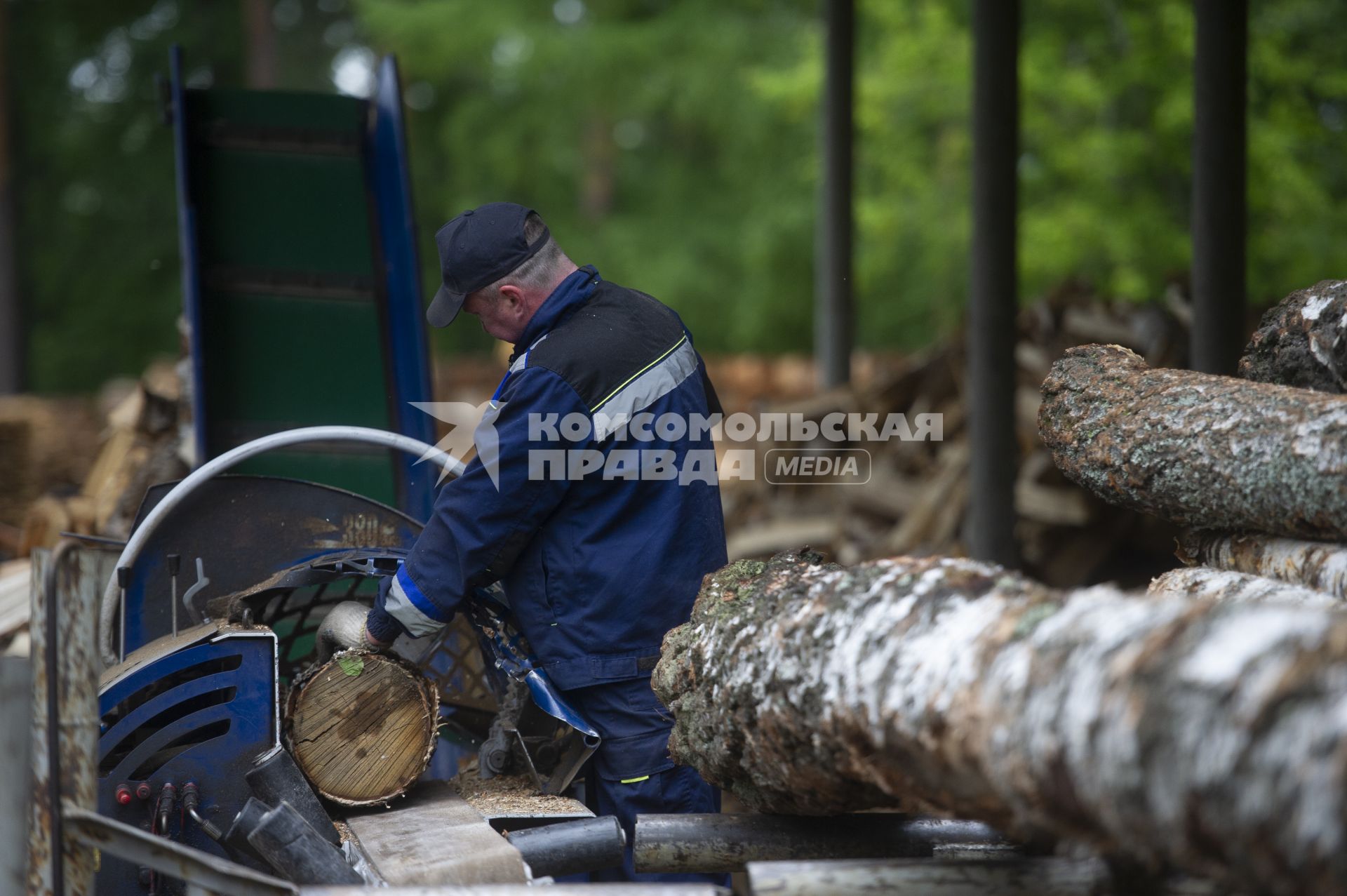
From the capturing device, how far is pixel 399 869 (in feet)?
8.47

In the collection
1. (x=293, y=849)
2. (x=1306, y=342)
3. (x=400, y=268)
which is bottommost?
(x=293, y=849)

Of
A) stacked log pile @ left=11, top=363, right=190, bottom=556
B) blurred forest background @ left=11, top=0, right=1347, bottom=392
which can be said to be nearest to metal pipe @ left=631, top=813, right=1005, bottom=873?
stacked log pile @ left=11, top=363, right=190, bottom=556

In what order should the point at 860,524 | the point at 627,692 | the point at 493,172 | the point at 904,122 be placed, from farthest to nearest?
the point at 493,172
the point at 904,122
the point at 860,524
the point at 627,692

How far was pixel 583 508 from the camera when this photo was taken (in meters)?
3.24

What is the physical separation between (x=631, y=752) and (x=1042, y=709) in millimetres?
1563

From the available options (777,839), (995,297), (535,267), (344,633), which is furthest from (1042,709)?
(995,297)

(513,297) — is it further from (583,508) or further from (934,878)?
(934,878)

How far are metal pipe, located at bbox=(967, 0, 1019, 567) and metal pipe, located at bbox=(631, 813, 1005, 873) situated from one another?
3946mm

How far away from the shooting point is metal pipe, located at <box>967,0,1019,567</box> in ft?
21.9

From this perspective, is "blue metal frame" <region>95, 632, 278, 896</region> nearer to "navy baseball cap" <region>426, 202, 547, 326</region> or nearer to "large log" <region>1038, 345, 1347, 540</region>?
"navy baseball cap" <region>426, 202, 547, 326</region>

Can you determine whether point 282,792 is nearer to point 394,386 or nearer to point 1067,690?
point 1067,690

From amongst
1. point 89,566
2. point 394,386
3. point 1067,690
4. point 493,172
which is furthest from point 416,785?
point 493,172

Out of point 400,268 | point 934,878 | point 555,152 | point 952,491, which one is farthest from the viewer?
point 555,152

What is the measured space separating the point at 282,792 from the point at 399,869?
0.40 meters
